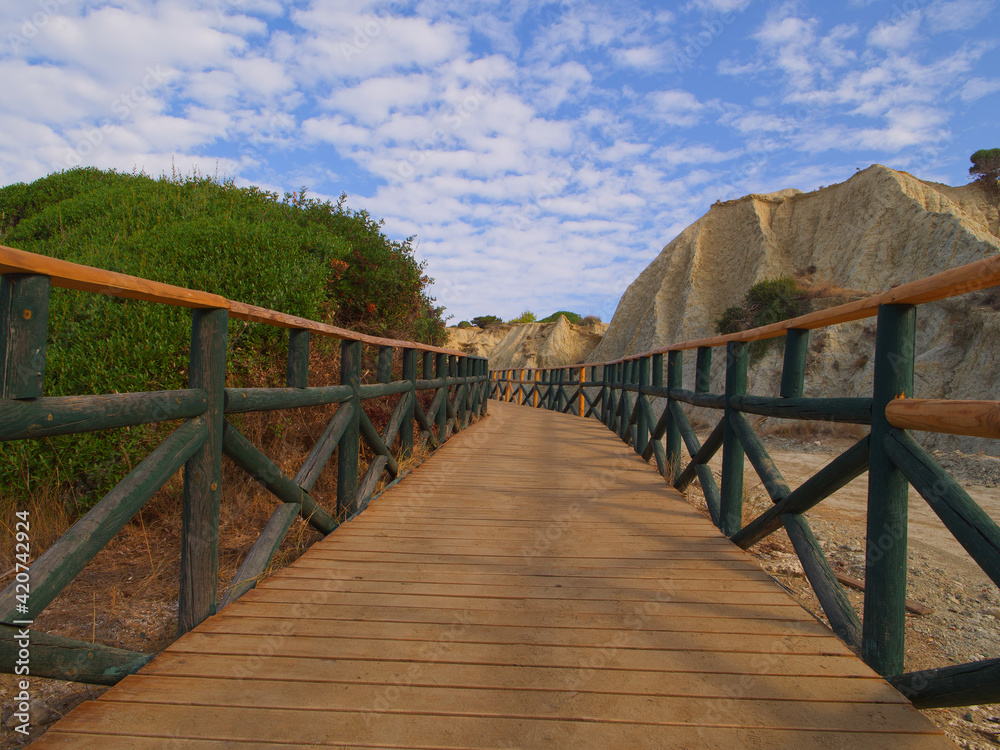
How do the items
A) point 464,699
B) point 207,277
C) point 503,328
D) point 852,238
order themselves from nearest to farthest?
point 464,699, point 207,277, point 852,238, point 503,328

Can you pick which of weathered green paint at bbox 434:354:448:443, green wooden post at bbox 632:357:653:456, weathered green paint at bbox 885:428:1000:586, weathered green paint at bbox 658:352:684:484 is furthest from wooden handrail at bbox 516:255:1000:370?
weathered green paint at bbox 434:354:448:443

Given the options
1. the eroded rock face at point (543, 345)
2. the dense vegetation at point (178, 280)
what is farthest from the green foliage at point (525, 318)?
the dense vegetation at point (178, 280)

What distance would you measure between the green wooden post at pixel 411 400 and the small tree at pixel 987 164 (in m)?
22.3

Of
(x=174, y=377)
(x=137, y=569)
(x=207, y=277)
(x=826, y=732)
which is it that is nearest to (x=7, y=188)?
(x=207, y=277)

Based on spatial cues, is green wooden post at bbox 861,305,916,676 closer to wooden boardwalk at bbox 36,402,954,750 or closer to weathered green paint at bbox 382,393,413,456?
wooden boardwalk at bbox 36,402,954,750

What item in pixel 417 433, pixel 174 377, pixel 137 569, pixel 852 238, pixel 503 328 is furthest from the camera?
pixel 503 328

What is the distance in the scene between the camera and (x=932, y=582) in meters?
4.07

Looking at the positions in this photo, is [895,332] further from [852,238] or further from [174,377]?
[852,238]

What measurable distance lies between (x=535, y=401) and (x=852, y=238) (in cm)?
1202

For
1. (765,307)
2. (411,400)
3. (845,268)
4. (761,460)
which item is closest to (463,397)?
(411,400)

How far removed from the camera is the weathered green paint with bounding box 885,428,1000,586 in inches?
59.5

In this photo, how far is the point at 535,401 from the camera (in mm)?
19578

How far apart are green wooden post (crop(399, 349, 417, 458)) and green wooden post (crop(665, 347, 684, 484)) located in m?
2.42

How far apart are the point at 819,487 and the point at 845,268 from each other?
19130 mm
